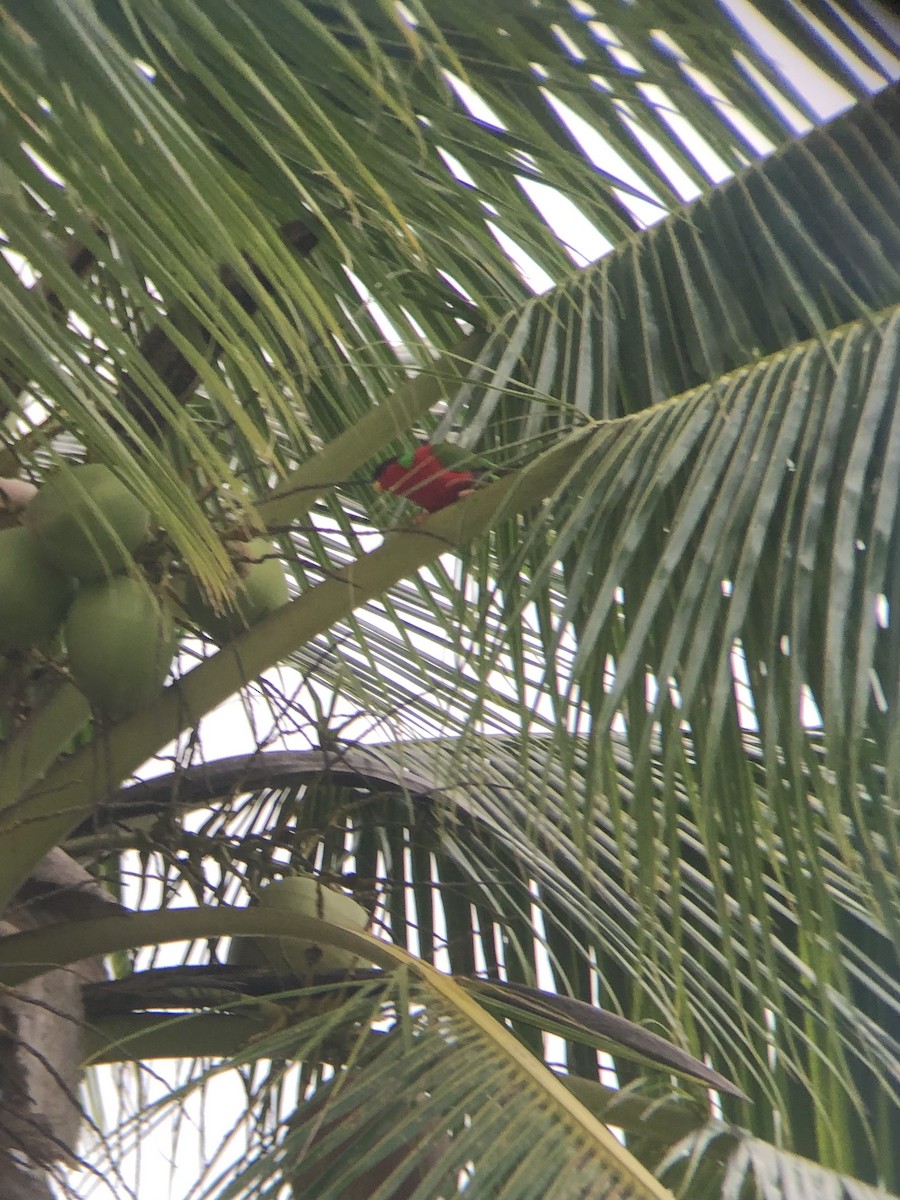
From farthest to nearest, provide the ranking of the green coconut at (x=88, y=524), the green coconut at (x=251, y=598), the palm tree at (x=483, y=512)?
the green coconut at (x=251, y=598), the green coconut at (x=88, y=524), the palm tree at (x=483, y=512)

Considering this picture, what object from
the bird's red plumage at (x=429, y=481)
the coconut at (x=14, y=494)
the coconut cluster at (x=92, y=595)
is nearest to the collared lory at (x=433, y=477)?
the bird's red plumage at (x=429, y=481)

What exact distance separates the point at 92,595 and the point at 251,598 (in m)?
0.12

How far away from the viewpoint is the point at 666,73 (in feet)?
2.00

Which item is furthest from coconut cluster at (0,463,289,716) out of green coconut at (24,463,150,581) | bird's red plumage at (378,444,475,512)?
bird's red plumage at (378,444,475,512)

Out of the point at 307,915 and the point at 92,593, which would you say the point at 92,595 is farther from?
the point at 307,915

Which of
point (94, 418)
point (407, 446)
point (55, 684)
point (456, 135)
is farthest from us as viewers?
point (407, 446)

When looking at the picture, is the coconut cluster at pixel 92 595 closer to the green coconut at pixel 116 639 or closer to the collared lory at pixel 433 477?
the green coconut at pixel 116 639

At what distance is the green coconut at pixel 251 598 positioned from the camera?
2.81 ft

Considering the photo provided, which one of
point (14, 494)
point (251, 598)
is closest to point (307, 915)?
point (251, 598)

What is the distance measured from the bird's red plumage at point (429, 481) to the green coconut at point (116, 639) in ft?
0.57

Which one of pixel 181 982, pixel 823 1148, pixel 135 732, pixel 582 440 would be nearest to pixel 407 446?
pixel 582 440

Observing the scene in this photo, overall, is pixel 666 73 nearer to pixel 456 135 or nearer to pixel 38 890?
pixel 456 135

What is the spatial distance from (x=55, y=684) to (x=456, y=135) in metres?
0.45

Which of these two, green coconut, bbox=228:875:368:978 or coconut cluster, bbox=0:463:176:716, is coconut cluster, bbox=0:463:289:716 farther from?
green coconut, bbox=228:875:368:978
